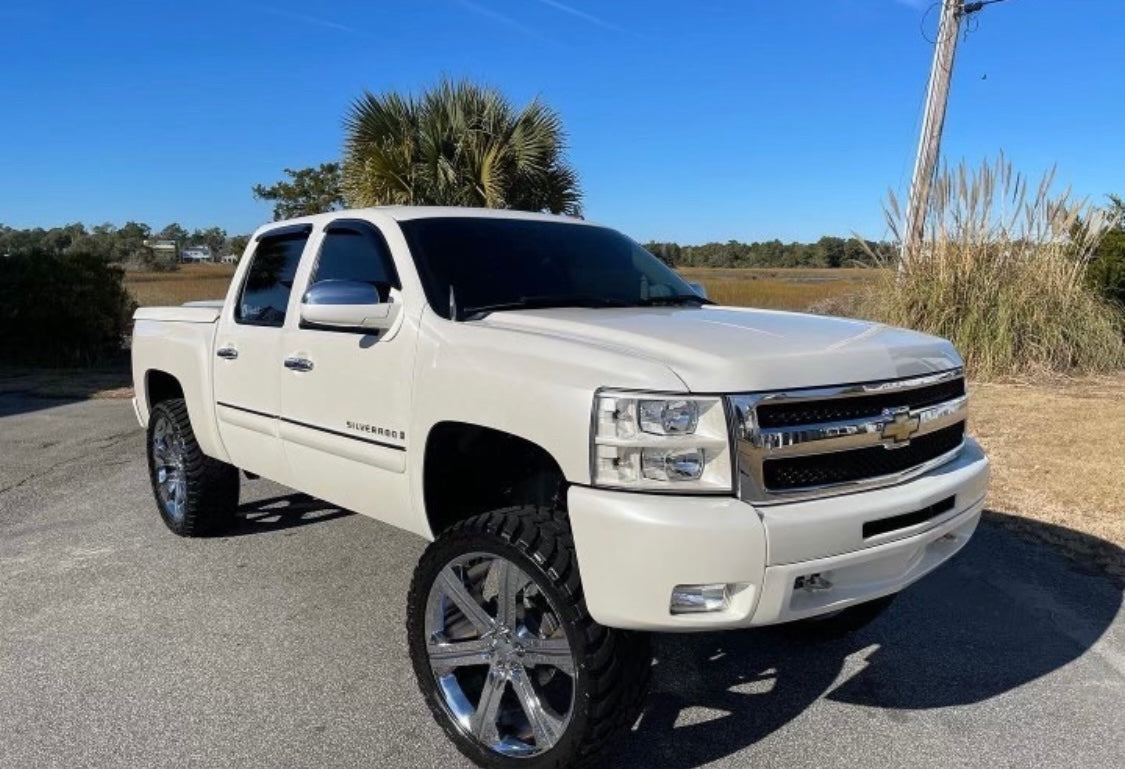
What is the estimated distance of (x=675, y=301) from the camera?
4.25 meters

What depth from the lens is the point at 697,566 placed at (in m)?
2.54

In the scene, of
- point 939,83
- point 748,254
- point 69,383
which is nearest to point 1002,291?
point 939,83

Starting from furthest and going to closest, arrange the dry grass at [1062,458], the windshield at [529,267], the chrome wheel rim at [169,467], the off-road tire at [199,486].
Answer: the dry grass at [1062,458], the chrome wheel rim at [169,467], the off-road tire at [199,486], the windshield at [529,267]

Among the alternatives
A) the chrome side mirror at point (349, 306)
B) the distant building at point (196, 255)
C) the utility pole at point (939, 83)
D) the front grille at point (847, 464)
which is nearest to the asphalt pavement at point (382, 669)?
the front grille at point (847, 464)

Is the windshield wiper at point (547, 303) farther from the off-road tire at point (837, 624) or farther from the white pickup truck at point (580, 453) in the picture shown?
the off-road tire at point (837, 624)

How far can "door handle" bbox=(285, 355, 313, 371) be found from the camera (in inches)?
158

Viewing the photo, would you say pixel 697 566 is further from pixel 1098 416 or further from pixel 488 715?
pixel 1098 416

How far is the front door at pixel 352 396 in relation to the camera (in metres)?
3.51

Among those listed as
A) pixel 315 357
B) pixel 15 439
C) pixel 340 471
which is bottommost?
pixel 15 439

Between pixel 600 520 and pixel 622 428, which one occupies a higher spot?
pixel 622 428

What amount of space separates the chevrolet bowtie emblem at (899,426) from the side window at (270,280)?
9.37ft

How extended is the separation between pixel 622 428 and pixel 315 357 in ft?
6.12

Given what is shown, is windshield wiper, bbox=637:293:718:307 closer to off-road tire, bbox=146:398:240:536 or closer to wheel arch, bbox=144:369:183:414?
off-road tire, bbox=146:398:240:536

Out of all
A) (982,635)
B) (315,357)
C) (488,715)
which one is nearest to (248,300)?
(315,357)
